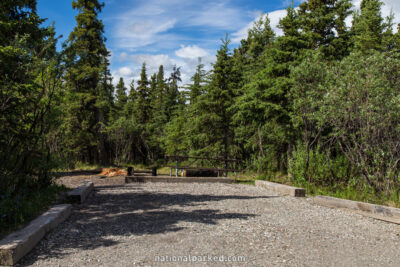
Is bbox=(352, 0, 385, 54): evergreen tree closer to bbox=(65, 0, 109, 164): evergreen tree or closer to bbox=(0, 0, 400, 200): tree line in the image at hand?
bbox=(0, 0, 400, 200): tree line

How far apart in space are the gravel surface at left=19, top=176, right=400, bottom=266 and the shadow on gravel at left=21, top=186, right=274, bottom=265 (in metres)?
0.01

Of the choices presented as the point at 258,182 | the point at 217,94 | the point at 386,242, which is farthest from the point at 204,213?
the point at 217,94

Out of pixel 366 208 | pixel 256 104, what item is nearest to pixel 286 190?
pixel 366 208

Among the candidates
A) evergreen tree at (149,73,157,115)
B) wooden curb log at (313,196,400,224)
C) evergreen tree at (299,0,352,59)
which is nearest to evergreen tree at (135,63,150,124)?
evergreen tree at (149,73,157,115)

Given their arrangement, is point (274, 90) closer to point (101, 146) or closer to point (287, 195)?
point (287, 195)

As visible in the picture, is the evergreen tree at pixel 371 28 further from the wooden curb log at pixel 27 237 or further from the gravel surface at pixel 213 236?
the wooden curb log at pixel 27 237

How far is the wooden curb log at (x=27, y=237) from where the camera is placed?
10.3 ft

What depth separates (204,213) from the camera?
567 cm

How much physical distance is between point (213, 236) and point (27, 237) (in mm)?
2536

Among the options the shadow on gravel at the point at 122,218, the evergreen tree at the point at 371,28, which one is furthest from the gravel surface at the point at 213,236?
the evergreen tree at the point at 371,28

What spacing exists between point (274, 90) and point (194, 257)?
30.4 ft

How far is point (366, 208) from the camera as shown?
5953 mm

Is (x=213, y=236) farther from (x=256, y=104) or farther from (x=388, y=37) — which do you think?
(x=388, y=37)

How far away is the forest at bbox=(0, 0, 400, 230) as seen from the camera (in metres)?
5.88
